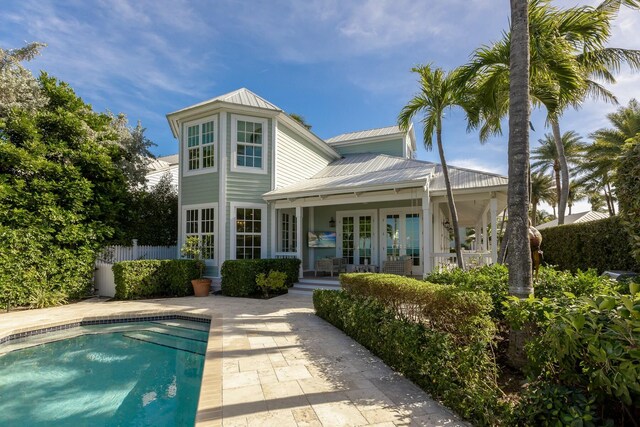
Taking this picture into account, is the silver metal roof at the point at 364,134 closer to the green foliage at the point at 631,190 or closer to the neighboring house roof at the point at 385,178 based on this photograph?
the neighboring house roof at the point at 385,178

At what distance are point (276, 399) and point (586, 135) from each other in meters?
28.3

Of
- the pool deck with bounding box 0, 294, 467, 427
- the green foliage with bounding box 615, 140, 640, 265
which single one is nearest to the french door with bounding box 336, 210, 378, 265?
the pool deck with bounding box 0, 294, 467, 427

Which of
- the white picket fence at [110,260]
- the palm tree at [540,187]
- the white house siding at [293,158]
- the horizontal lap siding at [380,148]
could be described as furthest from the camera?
the palm tree at [540,187]

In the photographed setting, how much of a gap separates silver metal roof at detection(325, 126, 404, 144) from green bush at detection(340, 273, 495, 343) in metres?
13.5

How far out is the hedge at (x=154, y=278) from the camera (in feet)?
34.2

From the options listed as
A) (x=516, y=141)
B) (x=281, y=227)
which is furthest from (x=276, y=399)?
(x=281, y=227)

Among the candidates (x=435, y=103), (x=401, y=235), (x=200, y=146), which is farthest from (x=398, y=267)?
(x=200, y=146)

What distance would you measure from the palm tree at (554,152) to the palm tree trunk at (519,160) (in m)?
24.9

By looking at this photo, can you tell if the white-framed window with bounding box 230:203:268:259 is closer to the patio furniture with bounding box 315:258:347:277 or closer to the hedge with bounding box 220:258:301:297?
the hedge with bounding box 220:258:301:297

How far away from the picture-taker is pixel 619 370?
2066mm

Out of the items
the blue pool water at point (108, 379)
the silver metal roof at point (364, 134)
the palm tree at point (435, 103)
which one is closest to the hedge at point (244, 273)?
the blue pool water at point (108, 379)

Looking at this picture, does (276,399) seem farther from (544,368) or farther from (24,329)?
(24,329)

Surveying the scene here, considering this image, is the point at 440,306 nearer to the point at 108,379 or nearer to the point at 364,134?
the point at 108,379

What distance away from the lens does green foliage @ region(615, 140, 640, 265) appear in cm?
306
